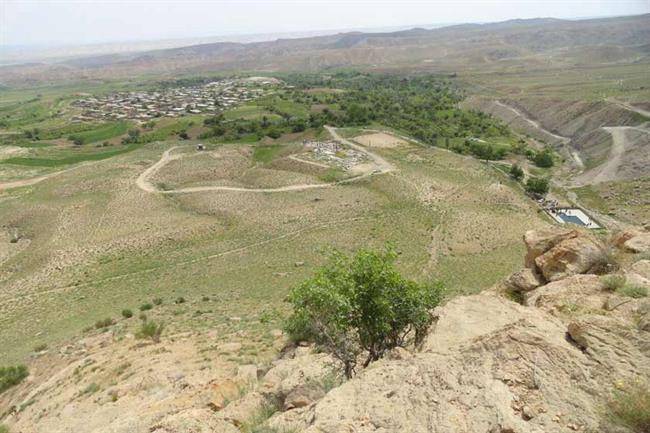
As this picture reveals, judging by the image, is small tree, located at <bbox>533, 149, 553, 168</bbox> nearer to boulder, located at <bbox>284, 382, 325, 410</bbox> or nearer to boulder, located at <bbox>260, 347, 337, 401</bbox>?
boulder, located at <bbox>260, 347, 337, 401</bbox>

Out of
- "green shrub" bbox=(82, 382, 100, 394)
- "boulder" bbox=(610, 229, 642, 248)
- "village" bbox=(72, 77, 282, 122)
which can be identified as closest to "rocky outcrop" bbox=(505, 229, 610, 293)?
"boulder" bbox=(610, 229, 642, 248)

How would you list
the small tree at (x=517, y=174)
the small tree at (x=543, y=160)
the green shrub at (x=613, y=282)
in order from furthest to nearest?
the small tree at (x=543, y=160)
the small tree at (x=517, y=174)
the green shrub at (x=613, y=282)

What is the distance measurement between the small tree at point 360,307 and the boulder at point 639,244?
12941 mm

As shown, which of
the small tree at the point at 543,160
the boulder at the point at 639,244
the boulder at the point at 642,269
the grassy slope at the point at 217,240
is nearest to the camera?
the boulder at the point at 642,269

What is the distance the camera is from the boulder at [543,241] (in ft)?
83.1

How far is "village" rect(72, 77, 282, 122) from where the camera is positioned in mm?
147750

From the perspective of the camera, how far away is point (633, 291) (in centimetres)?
1606

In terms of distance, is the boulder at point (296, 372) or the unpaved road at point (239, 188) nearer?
the boulder at point (296, 372)

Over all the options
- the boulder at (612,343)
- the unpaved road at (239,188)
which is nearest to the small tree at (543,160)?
the unpaved road at (239,188)

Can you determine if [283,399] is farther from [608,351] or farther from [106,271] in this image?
[106,271]

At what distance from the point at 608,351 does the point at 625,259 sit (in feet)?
45.8

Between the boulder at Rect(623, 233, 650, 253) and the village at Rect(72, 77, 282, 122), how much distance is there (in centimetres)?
13274

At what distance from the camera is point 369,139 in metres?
91.8

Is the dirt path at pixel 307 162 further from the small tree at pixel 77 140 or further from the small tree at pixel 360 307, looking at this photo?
the small tree at pixel 77 140
